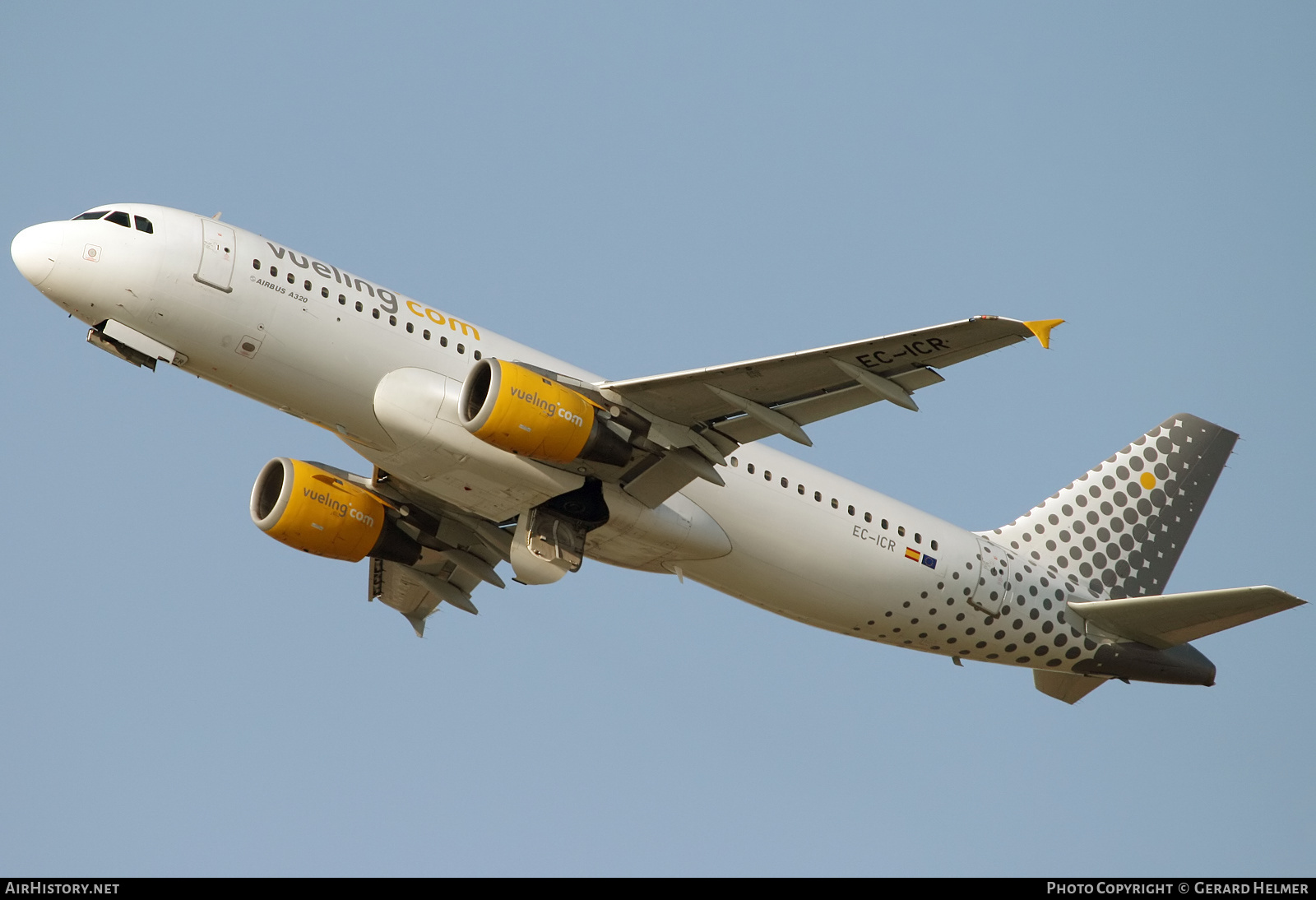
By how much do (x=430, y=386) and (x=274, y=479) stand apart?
656 centimetres

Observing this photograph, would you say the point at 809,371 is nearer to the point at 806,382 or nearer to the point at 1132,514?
the point at 806,382

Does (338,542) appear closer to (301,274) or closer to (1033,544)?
(301,274)

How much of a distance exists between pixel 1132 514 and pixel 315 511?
19.7 meters

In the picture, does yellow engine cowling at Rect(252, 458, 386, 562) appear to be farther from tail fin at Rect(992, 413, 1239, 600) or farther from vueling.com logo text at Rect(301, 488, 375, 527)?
tail fin at Rect(992, 413, 1239, 600)

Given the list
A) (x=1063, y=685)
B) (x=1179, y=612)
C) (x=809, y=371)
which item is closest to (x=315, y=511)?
(x=809, y=371)

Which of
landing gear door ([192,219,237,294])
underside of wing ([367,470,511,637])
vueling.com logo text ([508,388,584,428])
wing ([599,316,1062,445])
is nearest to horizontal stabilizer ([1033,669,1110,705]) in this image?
wing ([599,316,1062,445])

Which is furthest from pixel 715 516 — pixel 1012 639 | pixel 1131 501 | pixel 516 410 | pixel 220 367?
pixel 1131 501

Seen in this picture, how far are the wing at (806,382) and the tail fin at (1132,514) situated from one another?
926 centimetres

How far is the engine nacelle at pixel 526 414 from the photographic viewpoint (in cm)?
2580

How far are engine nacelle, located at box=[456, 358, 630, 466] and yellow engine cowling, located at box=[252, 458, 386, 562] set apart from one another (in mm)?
5982

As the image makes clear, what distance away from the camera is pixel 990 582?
105 ft

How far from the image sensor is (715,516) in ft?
95.5

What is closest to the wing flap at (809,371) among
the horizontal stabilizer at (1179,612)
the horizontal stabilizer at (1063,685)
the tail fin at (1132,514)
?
the horizontal stabilizer at (1179,612)

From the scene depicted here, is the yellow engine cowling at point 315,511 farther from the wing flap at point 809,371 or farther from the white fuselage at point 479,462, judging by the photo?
the wing flap at point 809,371
